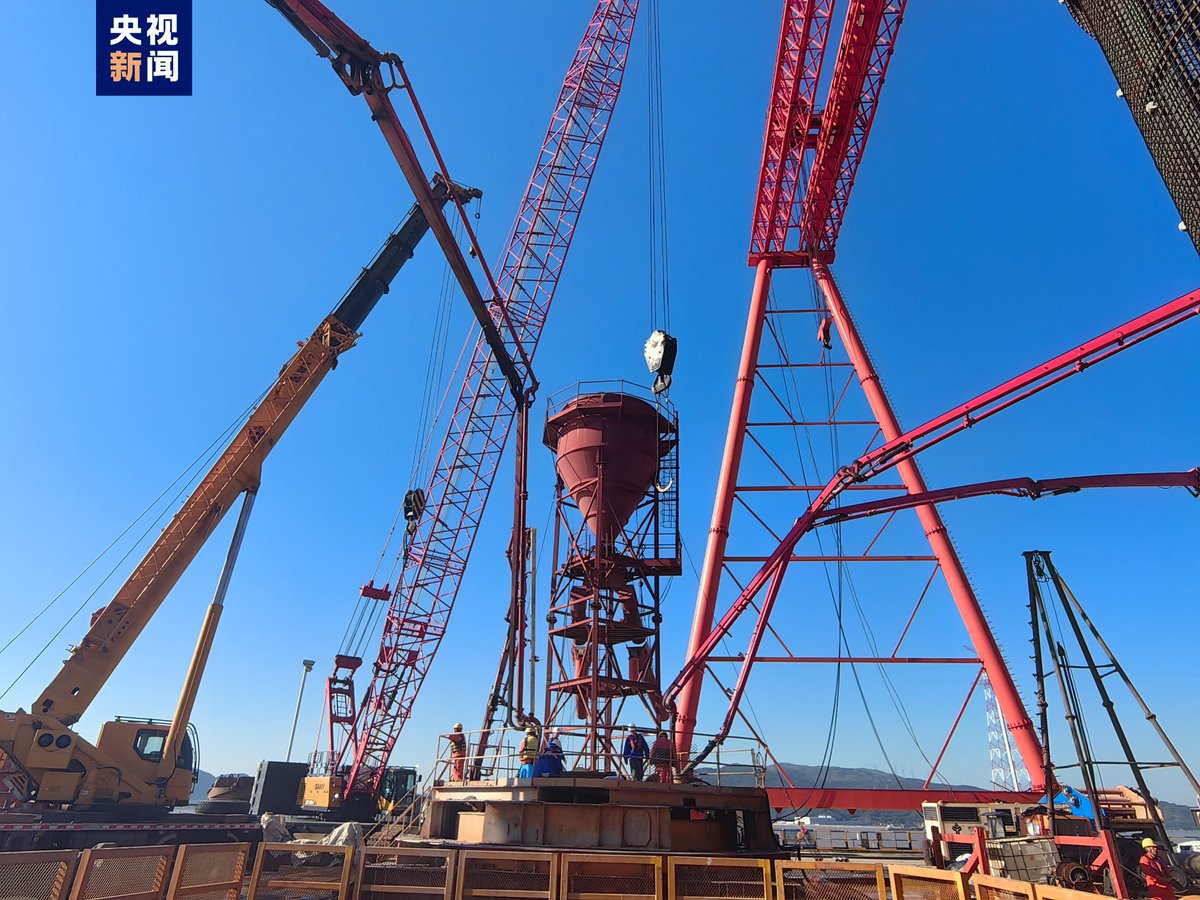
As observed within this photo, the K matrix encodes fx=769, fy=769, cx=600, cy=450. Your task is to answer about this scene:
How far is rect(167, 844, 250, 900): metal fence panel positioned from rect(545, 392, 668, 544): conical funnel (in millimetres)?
12776

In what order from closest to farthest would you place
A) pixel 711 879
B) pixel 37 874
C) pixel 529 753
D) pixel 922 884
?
pixel 37 874 → pixel 922 884 → pixel 711 879 → pixel 529 753

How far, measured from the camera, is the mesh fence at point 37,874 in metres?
7.73

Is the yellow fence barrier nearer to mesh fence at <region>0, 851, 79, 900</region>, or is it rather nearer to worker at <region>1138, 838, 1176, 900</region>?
worker at <region>1138, 838, 1176, 900</region>

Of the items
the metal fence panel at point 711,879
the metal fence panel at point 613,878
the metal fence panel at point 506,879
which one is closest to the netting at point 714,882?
the metal fence panel at point 711,879

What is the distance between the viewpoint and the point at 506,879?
10.7 meters

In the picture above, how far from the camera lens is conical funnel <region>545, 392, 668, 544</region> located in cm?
2211

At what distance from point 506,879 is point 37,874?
5508 millimetres

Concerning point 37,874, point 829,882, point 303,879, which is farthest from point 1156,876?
point 37,874

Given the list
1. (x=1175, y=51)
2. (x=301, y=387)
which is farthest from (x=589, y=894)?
(x=301, y=387)

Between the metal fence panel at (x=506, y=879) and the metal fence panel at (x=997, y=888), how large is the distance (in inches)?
203

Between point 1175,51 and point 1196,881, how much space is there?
1483 cm

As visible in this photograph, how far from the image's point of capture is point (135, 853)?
894cm

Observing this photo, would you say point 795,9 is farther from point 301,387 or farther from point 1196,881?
point 1196,881

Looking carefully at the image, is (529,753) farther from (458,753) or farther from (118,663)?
(118,663)
